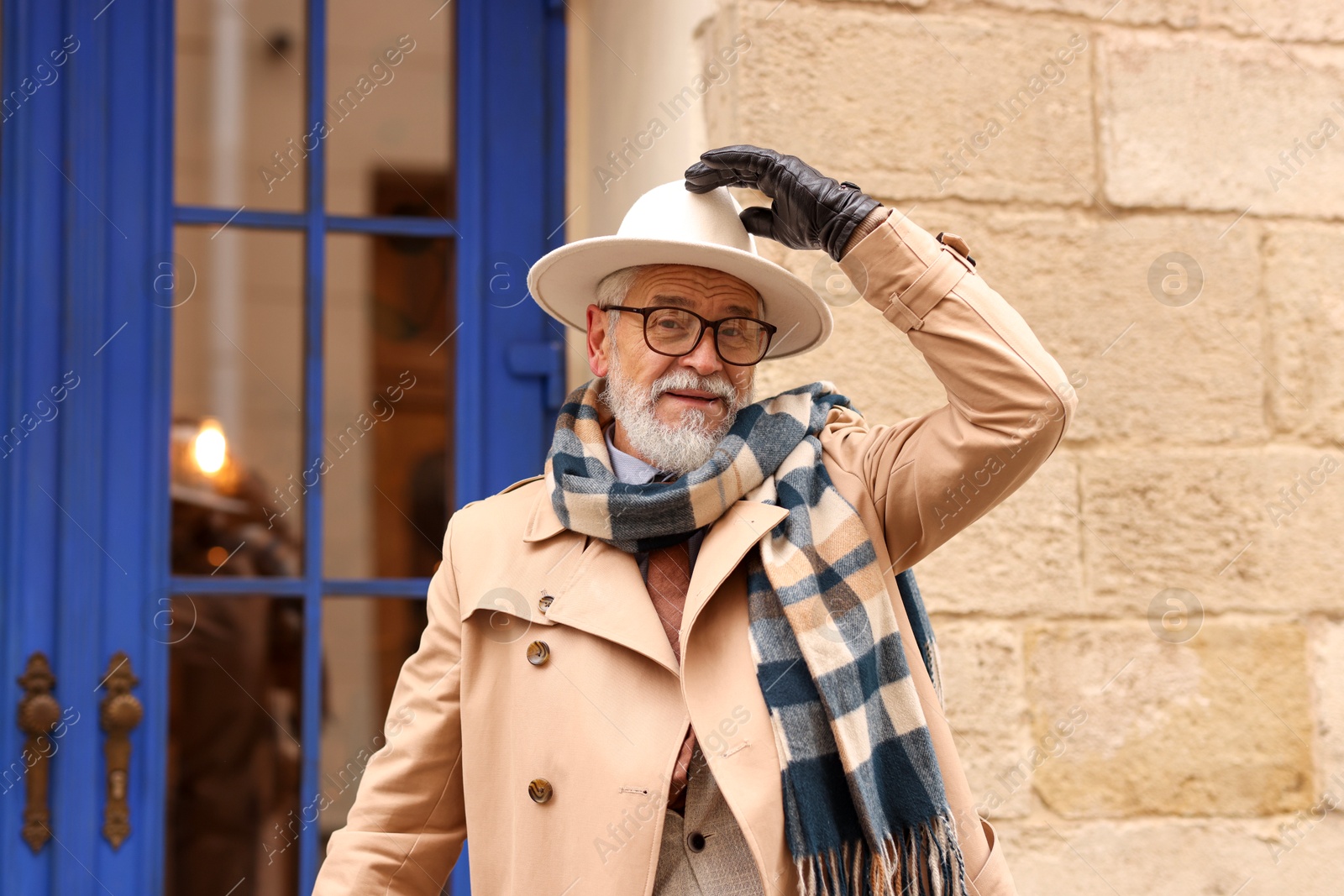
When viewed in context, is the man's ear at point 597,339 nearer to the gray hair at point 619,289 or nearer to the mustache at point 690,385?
the gray hair at point 619,289

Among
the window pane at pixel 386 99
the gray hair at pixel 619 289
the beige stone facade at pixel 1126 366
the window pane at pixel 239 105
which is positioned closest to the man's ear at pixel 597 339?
the gray hair at pixel 619 289

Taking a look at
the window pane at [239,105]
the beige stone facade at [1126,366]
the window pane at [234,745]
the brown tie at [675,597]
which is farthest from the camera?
the window pane at [239,105]

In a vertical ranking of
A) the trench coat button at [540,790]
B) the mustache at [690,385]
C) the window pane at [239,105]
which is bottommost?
the trench coat button at [540,790]

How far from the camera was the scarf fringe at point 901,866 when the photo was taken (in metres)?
1.78

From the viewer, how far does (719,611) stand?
1.95 meters

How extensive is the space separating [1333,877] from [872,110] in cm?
199

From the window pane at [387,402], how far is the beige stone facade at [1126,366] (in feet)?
2.33

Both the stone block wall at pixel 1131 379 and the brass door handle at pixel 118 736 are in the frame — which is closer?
the stone block wall at pixel 1131 379

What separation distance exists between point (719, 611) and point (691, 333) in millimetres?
501

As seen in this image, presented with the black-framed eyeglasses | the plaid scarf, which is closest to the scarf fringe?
the plaid scarf

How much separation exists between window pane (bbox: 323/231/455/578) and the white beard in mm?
1138

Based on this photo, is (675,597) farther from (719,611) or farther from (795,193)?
(795,193)

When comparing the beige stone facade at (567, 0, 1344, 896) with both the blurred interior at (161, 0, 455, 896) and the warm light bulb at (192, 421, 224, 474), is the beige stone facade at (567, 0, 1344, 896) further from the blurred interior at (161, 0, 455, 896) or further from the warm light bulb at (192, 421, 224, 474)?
the warm light bulb at (192, 421, 224, 474)

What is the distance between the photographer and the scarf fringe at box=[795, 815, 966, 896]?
5.83 ft
